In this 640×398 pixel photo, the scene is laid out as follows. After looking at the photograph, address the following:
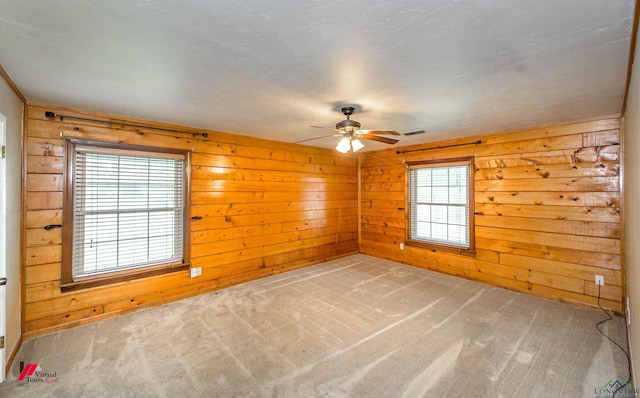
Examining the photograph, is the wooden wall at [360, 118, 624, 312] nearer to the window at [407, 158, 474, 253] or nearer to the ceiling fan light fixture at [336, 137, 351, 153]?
the window at [407, 158, 474, 253]

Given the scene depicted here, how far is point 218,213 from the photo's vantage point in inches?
151

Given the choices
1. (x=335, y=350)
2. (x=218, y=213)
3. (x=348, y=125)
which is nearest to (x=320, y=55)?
(x=348, y=125)

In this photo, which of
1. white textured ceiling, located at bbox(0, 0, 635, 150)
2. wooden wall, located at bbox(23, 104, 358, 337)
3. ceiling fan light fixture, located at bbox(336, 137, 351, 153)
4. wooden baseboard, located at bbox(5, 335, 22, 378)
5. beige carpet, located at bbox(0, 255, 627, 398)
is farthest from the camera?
ceiling fan light fixture, located at bbox(336, 137, 351, 153)

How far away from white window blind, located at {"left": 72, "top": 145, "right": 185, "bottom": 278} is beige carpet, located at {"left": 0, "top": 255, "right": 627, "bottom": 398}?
664mm

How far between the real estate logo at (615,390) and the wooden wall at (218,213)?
3.78 meters

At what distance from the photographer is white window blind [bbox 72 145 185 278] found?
2.87 meters

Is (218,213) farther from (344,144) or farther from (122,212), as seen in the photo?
(344,144)

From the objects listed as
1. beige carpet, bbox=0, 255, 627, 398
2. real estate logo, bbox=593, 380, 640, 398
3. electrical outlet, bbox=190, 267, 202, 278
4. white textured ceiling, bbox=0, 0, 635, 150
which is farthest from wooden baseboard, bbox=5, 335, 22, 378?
real estate logo, bbox=593, 380, 640, 398

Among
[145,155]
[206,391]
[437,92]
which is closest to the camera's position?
[206,391]

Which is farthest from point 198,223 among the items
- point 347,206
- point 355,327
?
point 347,206

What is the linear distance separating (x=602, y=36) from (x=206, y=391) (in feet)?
10.8

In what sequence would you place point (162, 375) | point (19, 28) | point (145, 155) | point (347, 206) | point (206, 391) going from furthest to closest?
point (347, 206) < point (145, 155) < point (162, 375) < point (206, 391) < point (19, 28)

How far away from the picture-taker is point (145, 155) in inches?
126

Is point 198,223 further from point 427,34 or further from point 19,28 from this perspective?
point 427,34
